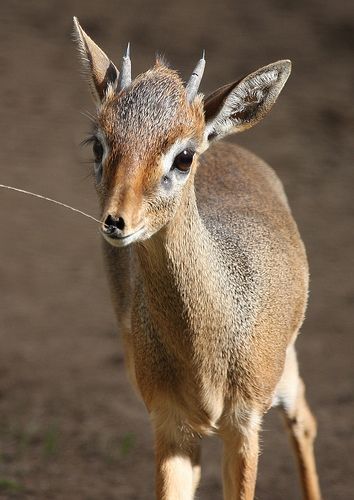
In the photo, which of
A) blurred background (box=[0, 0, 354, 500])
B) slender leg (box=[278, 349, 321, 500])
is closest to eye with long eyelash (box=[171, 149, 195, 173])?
blurred background (box=[0, 0, 354, 500])

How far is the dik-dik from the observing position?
4.53 m

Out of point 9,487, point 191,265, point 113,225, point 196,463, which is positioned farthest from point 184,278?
point 9,487

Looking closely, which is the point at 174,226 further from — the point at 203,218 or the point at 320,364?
the point at 320,364

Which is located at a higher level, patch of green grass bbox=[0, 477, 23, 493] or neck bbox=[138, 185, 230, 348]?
neck bbox=[138, 185, 230, 348]

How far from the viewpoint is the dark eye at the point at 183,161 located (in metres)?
4.62

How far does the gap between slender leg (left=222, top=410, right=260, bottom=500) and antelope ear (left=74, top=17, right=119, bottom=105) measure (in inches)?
67.0

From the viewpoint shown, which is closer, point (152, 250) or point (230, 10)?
point (152, 250)

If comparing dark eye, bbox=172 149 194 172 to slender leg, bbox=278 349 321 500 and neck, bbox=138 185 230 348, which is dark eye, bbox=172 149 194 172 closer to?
neck, bbox=138 185 230 348

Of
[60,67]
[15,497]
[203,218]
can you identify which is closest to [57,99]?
[60,67]

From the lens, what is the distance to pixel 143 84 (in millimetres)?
4848

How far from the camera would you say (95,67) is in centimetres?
514

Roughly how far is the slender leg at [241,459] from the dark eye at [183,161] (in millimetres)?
1385

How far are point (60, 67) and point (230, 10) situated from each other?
2286 mm

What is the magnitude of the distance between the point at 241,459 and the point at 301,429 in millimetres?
1407
